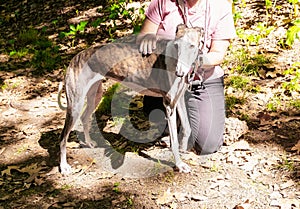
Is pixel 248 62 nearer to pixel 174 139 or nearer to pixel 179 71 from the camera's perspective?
pixel 174 139

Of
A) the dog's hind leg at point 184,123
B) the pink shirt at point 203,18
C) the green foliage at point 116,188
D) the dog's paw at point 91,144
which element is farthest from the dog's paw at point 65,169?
the pink shirt at point 203,18

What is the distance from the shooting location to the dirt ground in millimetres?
4117

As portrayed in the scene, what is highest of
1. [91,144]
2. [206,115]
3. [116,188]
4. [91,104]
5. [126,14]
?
[126,14]

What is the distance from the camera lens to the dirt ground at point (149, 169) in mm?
4117

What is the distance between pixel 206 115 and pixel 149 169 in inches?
36.0

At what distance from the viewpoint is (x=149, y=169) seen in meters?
4.58

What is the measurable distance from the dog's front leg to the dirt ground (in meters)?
0.08

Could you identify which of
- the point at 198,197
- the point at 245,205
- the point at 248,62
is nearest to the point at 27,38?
the point at 248,62

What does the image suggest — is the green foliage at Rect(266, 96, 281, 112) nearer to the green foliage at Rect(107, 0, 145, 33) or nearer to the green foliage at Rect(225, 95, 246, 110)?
the green foliage at Rect(225, 95, 246, 110)

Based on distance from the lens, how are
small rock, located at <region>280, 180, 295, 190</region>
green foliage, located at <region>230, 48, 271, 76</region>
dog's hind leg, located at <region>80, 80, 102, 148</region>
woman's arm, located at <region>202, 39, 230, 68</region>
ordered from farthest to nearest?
green foliage, located at <region>230, 48, 271, 76</region>
dog's hind leg, located at <region>80, 80, 102, 148</region>
woman's arm, located at <region>202, 39, 230, 68</region>
small rock, located at <region>280, 180, 295, 190</region>

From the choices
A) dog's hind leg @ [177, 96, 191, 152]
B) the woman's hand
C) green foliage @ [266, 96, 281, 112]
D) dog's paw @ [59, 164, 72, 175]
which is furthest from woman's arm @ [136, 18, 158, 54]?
green foliage @ [266, 96, 281, 112]

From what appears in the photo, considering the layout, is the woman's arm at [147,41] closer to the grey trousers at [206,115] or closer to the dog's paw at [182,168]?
the grey trousers at [206,115]

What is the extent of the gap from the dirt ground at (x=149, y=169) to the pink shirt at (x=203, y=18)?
3.70 feet

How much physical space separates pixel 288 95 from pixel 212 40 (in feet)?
5.57
